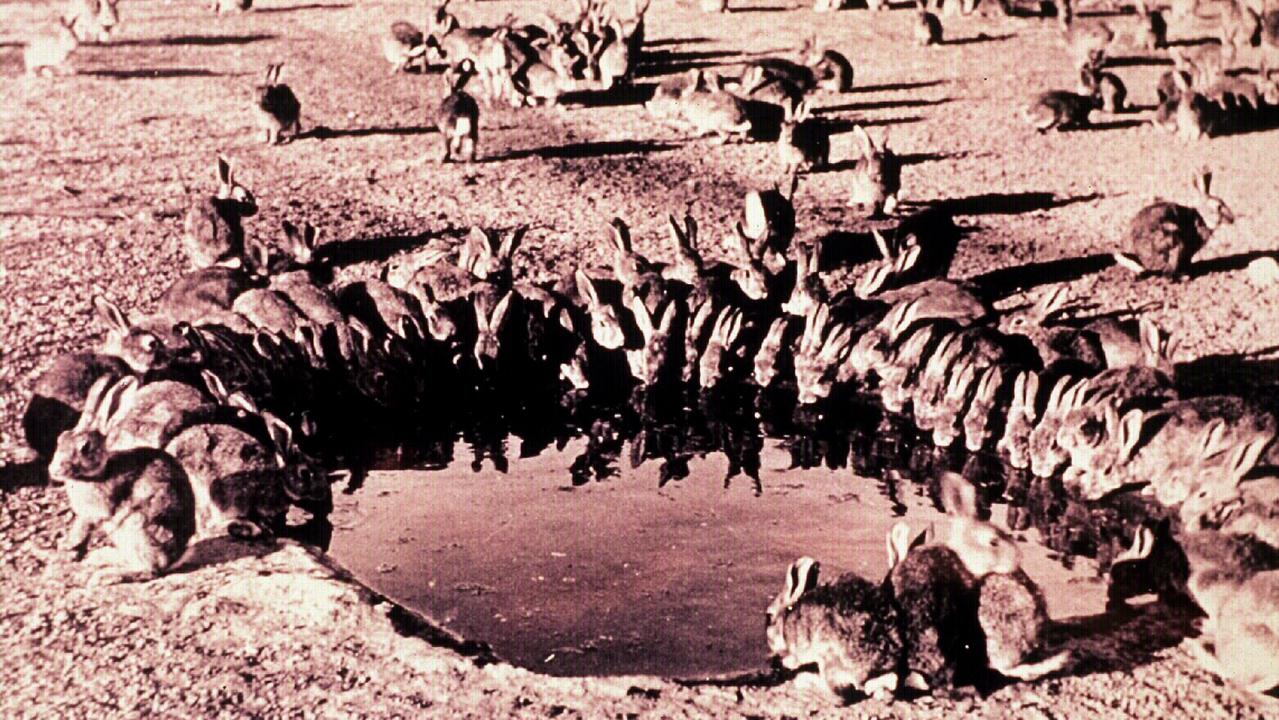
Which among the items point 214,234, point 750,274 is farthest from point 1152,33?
point 214,234

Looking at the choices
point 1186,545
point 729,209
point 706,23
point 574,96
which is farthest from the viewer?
point 706,23

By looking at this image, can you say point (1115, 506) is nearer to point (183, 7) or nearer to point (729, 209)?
point (729, 209)

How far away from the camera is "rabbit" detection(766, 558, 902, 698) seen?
446cm

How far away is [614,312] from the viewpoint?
6820 millimetres

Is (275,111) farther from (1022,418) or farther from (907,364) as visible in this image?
(1022,418)

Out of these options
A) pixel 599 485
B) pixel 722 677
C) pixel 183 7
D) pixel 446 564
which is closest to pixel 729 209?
pixel 599 485

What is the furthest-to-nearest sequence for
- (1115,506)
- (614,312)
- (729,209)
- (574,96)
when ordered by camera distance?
(574,96) < (729,209) < (614,312) < (1115,506)

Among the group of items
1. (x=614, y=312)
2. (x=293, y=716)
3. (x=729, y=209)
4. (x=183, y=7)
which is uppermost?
(x=183, y=7)

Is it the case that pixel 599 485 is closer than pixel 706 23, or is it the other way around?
pixel 599 485

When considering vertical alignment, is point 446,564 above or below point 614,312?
below

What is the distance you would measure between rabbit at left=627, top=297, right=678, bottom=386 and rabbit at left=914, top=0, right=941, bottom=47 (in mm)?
7960

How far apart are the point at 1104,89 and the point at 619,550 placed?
793 cm

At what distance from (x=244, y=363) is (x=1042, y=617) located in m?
3.28

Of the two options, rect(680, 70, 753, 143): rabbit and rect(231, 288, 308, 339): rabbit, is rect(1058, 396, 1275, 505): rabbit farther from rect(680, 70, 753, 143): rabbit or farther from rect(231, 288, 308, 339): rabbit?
rect(680, 70, 753, 143): rabbit
